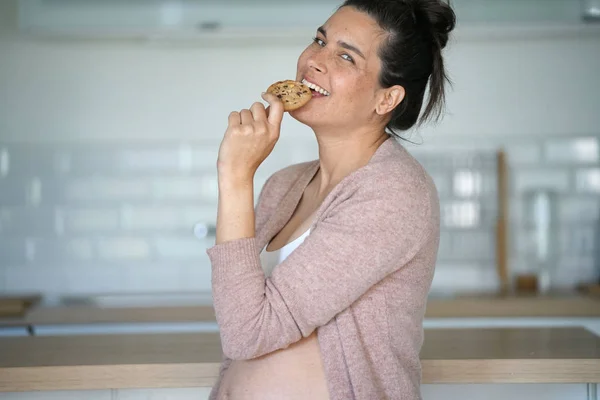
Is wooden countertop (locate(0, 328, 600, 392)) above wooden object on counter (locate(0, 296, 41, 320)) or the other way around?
above

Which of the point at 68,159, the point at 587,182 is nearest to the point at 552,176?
the point at 587,182

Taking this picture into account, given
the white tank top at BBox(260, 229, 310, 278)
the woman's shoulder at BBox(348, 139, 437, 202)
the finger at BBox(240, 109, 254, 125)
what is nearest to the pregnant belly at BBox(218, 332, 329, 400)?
the white tank top at BBox(260, 229, 310, 278)

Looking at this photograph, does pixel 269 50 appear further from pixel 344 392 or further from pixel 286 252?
pixel 344 392

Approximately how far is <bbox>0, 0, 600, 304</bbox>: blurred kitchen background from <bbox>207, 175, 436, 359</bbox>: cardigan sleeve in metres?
2.38

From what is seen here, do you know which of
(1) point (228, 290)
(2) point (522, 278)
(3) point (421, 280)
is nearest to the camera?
(1) point (228, 290)

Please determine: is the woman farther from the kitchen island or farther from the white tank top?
the kitchen island

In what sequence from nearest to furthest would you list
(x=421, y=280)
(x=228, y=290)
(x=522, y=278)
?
1. (x=228, y=290)
2. (x=421, y=280)
3. (x=522, y=278)

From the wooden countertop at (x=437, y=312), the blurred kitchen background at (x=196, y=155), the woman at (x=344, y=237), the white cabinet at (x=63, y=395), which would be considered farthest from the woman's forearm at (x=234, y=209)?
the blurred kitchen background at (x=196, y=155)

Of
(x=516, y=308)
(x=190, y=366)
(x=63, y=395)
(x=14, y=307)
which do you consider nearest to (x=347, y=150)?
(x=190, y=366)

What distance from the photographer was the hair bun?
4.62 feet

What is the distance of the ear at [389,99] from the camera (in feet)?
4.69

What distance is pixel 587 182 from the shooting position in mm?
3656

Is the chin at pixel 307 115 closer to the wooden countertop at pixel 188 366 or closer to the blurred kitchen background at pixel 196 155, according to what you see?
the wooden countertop at pixel 188 366

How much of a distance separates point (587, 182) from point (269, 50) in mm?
1724
